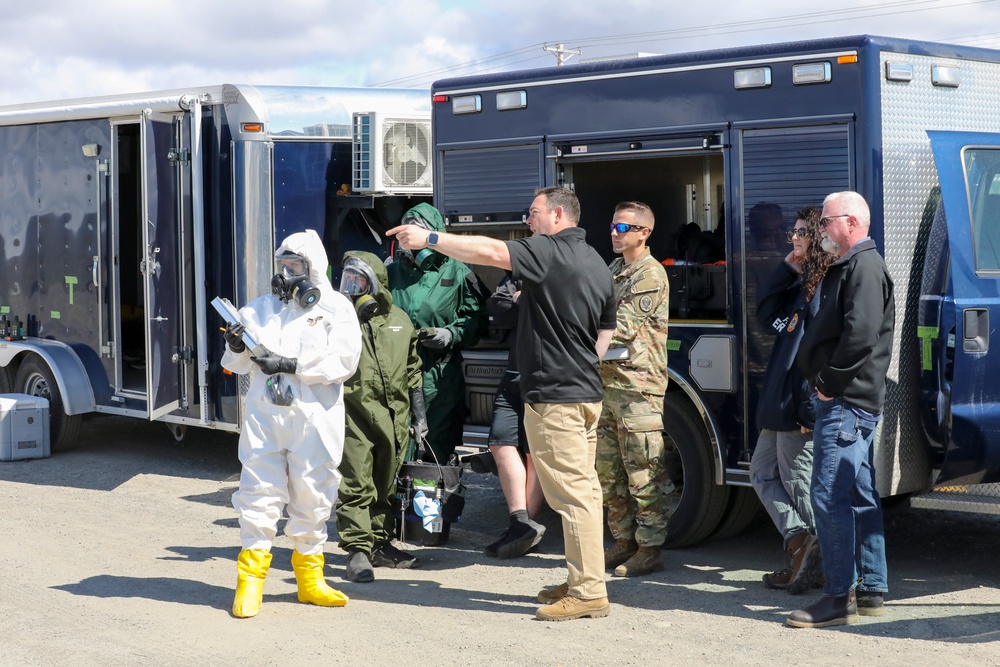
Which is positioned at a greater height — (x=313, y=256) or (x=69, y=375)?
(x=313, y=256)

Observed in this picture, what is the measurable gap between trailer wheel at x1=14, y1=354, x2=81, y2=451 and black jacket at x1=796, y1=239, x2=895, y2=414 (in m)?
6.86

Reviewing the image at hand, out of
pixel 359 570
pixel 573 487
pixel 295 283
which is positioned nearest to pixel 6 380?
pixel 359 570

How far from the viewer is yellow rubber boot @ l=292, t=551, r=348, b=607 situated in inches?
228

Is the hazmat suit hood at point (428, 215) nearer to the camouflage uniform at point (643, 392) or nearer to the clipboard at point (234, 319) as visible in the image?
the camouflage uniform at point (643, 392)

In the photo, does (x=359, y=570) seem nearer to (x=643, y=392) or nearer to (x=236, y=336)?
(x=236, y=336)

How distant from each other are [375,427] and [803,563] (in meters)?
2.26

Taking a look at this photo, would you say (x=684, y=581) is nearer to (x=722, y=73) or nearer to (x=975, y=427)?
(x=975, y=427)

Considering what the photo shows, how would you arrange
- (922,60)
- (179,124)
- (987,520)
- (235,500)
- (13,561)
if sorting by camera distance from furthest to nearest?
1. (179,124)
2. (987,520)
3. (13,561)
4. (922,60)
5. (235,500)

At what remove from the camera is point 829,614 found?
534 cm

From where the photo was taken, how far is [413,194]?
891cm

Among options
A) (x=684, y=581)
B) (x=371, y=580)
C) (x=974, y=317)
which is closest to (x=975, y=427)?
(x=974, y=317)

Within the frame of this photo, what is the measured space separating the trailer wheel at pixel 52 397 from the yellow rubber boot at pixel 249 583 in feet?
16.5

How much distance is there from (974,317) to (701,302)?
1.68 meters

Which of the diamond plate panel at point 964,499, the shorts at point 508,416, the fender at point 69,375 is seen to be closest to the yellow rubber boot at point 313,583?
the shorts at point 508,416
